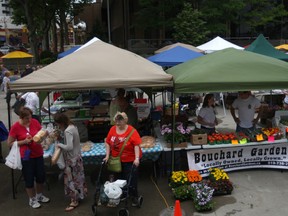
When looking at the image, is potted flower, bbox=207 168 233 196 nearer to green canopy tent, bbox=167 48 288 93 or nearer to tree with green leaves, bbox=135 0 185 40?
green canopy tent, bbox=167 48 288 93

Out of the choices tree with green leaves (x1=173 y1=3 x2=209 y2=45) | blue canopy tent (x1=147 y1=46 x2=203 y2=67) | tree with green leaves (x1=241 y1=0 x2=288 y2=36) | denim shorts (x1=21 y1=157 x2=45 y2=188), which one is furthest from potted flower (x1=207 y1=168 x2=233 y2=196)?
tree with green leaves (x1=241 y1=0 x2=288 y2=36)

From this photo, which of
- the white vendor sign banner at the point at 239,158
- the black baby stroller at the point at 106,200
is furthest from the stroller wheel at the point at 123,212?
the white vendor sign banner at the point at 239,158

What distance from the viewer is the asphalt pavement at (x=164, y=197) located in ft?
18.6

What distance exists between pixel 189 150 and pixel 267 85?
74.5 inches

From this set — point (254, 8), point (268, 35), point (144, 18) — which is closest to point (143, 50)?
point (144, 18)

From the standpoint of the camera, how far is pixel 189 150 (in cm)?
682

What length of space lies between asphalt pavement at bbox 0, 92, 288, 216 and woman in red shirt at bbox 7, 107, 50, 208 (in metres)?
0.42

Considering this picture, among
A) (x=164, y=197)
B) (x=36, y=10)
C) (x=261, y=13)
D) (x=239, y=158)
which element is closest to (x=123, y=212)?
(x=164, y=197)

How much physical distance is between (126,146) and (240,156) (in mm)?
2774

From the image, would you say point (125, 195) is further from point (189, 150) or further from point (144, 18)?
point (144, 18)

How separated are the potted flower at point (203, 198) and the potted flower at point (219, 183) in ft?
1.23

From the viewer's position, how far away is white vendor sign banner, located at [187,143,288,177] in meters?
6.84

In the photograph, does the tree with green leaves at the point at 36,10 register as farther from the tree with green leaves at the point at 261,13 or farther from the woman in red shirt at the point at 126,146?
the woman in red shirt at the point at 126,146

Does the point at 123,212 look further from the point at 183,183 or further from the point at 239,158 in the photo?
the point at 239,158
